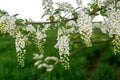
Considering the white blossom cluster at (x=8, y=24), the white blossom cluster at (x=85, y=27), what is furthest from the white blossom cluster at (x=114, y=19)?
the white blossom cluster at (x=8, y=24)

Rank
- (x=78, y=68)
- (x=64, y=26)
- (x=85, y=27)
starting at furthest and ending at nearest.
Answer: (x=78, y=68) → (x=64, y=26) → (x=85, y=27)

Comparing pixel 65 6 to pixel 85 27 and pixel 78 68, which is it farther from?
pixel 78 68

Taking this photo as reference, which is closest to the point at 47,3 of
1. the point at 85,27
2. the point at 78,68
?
the point at 85,27

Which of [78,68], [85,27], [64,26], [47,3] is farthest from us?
A: [78,68]

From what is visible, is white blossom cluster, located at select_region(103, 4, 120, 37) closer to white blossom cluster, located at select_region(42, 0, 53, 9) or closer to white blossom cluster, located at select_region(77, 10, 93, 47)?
white blossom cluster, located at select_region(77, 10, 93, 47)

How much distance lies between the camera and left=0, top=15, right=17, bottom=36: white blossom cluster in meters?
4.47

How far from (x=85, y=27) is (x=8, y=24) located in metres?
1.10

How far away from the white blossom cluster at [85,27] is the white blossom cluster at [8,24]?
3.06ft

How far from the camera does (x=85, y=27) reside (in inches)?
166

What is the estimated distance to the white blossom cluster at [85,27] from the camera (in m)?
4.11

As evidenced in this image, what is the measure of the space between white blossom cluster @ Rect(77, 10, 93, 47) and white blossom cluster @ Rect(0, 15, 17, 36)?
3.06 feet

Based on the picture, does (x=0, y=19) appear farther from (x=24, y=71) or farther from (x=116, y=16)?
(x=24, y=71)

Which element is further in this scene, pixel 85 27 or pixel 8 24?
pixel 8 24

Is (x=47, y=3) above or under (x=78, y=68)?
above
